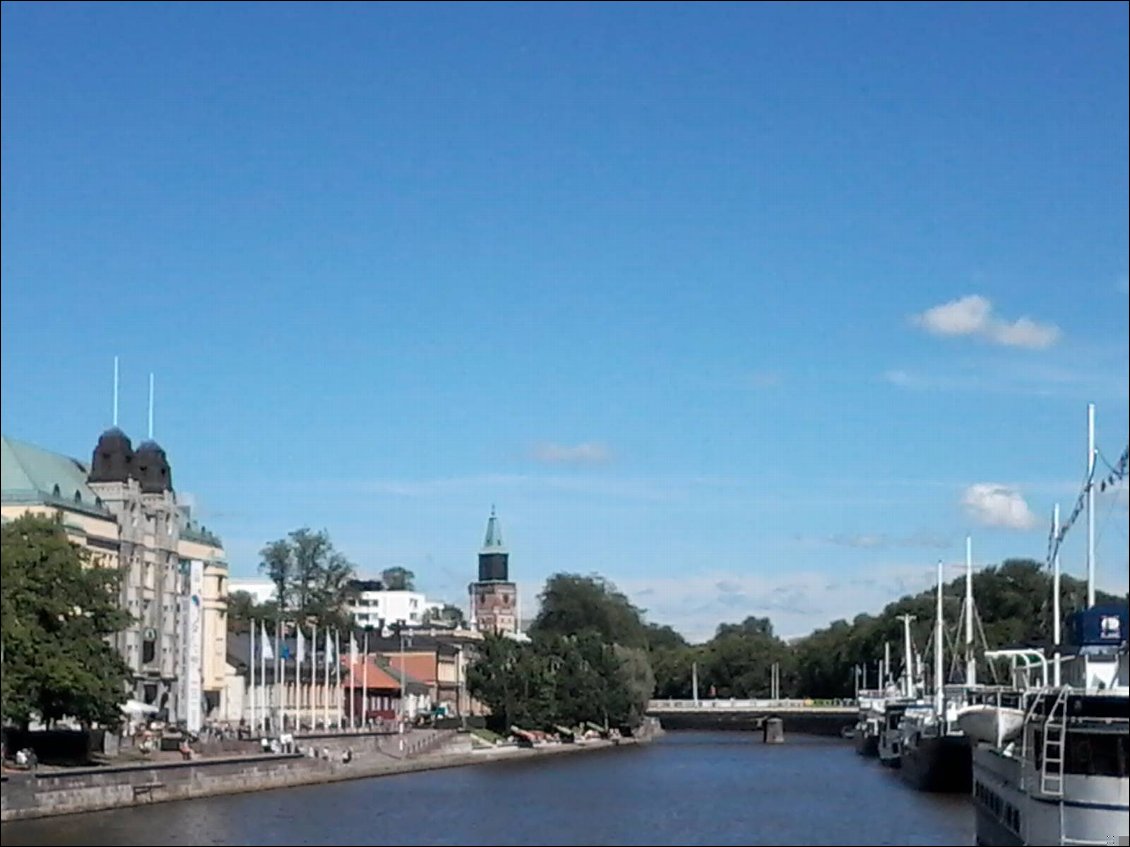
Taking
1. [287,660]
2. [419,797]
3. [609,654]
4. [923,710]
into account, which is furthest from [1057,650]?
[609,654]

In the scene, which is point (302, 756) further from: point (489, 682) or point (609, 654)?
point (609, 654)

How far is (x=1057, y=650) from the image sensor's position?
70812 mm

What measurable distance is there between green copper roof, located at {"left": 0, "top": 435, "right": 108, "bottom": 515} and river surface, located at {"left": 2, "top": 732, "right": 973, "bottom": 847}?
1847cm

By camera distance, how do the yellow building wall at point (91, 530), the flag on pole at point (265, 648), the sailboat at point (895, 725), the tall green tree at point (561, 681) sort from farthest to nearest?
the tall green tree at point (561, 681)
the sailboat at point (895, 725)
the flag on pole at point (265, 648)
the yellow building wall at point (91, 530)

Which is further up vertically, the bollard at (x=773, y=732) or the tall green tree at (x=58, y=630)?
the tall green tree at (x=58, y=630)

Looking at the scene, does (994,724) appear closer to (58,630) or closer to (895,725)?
(58,630)

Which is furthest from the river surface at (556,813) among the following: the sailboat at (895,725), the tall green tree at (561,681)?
the tall green tree at (561,681)

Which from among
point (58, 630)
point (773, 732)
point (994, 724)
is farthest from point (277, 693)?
point (994, 724)

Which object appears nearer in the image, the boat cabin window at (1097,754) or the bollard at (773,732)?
the boat cabin window at (1097,754)

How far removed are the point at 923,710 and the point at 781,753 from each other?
30592mm

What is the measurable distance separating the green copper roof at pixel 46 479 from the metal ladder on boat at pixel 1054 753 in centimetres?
4557

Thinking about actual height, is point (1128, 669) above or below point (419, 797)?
above

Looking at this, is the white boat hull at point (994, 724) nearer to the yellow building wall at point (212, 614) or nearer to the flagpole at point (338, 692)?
the yellow building wall at point (212, 614)

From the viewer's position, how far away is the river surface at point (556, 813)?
62625 mm
